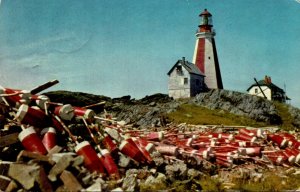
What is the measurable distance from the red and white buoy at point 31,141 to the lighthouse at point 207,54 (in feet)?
189

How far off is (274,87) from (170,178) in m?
70.5

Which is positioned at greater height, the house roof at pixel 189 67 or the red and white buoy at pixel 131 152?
the house roof at pixel 189 67

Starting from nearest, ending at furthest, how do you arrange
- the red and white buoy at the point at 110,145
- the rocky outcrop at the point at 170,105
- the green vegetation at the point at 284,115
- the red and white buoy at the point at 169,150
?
the red and white buoy at the point at 110,145, the red and white buoy at the point at 169,150, the rocky outcrop at the point at 170,105, the green vegetation at the point at 284,115

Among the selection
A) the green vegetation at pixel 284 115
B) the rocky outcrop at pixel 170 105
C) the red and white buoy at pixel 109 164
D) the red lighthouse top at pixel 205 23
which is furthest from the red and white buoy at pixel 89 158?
the red lighthouse top at pixel 205 23

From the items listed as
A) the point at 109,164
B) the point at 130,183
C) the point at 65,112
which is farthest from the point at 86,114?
the point at 130,183

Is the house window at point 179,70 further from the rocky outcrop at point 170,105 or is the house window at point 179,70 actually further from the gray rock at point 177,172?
the gray rock at point 177,172

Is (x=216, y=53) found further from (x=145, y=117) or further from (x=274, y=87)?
(x=145, y=117)

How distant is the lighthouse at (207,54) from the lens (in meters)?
67.7

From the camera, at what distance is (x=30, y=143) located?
35.1 ft

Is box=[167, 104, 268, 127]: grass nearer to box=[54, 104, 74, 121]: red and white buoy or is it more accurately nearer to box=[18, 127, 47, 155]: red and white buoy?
box=[54, 104, 74, 121]: red and white buoy

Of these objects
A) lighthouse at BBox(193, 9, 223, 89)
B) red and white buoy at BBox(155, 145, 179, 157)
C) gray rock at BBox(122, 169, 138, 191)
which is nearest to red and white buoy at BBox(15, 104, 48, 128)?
gray rock at BBox(122, 169, 138, 191)

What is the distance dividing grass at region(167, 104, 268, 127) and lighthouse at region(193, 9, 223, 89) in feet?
46.3

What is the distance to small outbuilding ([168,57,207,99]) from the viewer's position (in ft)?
213

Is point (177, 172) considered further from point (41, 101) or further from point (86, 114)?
point (41, 101)
